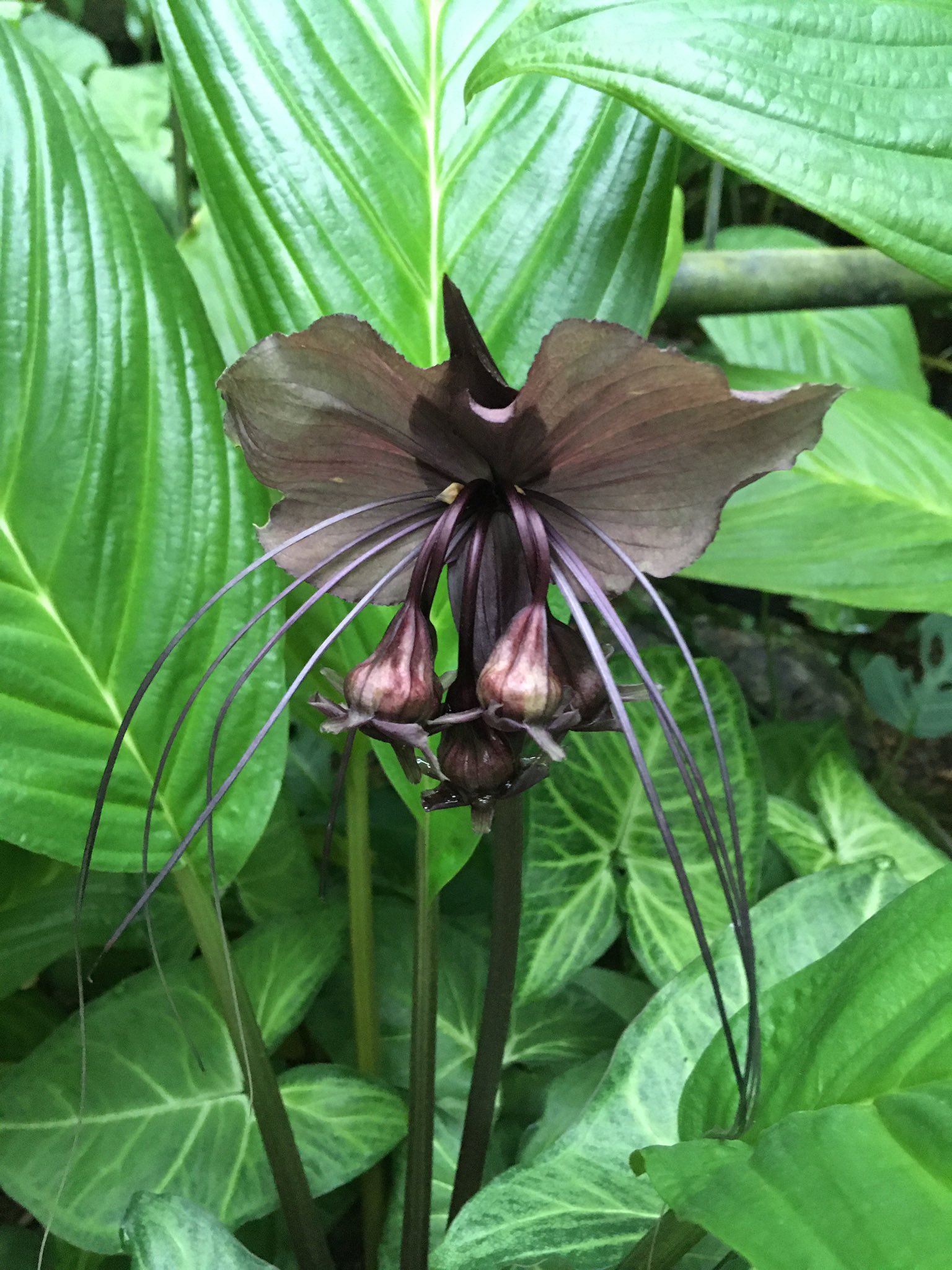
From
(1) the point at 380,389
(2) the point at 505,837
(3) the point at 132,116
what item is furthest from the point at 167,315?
(3) the point at 132,116

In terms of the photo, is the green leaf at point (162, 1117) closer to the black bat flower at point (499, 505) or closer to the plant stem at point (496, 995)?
the plant stem at point (496, 995)

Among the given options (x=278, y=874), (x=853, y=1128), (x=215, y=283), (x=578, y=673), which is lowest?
(x=278, y=874)

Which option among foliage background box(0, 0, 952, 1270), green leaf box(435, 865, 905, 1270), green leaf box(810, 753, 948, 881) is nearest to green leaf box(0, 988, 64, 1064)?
foliage background box(0, 0, 952, 1270)

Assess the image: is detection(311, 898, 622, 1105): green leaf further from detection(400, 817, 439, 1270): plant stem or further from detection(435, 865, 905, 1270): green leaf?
detection(435, 865, 905, 1270): green leaf

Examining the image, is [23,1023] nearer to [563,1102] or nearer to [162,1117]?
[162,1117]

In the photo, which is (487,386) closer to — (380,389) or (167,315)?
(380,389)

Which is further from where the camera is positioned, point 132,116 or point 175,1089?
point 132,116

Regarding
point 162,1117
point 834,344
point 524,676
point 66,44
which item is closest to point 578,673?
point 524,676
